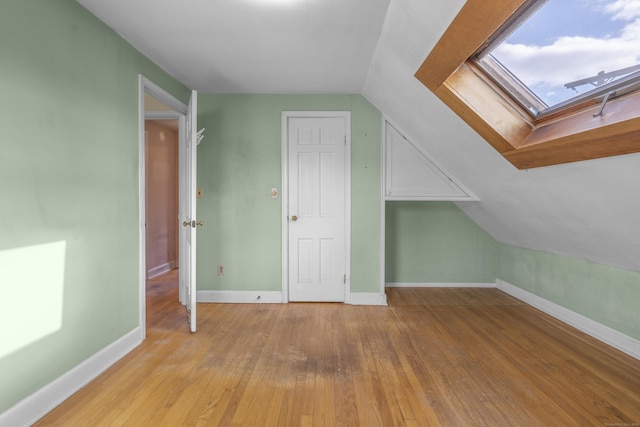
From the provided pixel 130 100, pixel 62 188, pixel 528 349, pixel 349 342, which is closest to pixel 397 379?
pixel 349 342

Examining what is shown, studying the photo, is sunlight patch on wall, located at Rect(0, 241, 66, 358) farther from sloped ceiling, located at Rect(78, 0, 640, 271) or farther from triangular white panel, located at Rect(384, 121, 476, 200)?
triangular white panel, located at Rect(384, 121, 476, 200)

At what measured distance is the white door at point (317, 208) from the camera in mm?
3639

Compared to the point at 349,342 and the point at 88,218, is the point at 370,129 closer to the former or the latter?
the point at 349,342

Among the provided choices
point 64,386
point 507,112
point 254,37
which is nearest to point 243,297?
point 64,386

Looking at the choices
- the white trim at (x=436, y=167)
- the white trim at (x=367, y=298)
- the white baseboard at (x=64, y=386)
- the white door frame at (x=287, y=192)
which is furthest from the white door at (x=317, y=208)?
the white baseboard at (x=64, y=386)

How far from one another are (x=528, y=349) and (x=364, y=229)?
5.85 feet

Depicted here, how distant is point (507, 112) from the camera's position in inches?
81.4

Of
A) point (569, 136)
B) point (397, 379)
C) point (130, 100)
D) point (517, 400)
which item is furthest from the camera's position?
point (130, 100)

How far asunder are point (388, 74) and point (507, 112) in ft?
3.34

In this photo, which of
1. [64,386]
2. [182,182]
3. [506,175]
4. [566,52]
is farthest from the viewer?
[182,182]

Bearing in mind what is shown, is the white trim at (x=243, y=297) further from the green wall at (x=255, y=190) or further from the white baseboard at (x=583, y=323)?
the white baseboard at (x=583, y=323)

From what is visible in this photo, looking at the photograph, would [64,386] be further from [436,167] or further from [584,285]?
[584,285]

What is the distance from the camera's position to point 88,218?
2092 millimetres

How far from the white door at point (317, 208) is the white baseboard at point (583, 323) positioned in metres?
2.01
